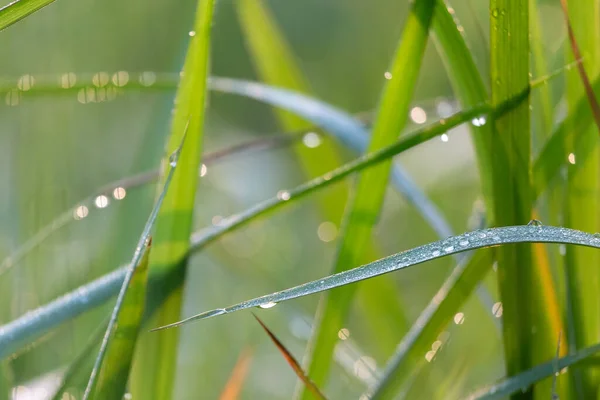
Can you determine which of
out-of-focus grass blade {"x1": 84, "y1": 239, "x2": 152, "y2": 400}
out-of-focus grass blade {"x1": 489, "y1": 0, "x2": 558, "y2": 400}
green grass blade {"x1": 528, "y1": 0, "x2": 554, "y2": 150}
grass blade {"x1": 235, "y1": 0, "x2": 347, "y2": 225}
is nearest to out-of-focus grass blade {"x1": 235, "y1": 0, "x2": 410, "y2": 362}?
grass blade {"x1": 235, "y1": 0, "x2": 347, "y2": 225}

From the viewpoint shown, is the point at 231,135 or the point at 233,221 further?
the point at 231,135

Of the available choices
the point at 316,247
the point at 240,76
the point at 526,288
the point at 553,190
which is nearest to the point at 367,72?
the point at 240,76

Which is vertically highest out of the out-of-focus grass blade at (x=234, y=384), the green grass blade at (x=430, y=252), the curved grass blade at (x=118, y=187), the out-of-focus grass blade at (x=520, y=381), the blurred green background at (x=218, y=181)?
the blurred green background at (x=218, y=181)

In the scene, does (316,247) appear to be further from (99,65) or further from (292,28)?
(292,28)

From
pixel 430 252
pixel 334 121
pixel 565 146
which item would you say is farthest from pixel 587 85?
pixel 334 121

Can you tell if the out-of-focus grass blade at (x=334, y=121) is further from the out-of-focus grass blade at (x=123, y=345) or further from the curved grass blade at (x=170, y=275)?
the out-of-focus grass blade at (x=123, y=345)

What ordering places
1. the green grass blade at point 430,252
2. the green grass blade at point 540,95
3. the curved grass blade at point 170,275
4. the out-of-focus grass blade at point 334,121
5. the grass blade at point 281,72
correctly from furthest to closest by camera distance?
the grass blade at point 281,72 → the out-of-focus grass blade at point 334,121 → the green grass blade at point 540,95 → the curved grass blade at point 170,275 → the green grass blade at point 430,252

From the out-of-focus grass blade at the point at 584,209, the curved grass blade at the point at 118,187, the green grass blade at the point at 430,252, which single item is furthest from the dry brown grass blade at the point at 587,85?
the curved grass blade at the point at 118,187

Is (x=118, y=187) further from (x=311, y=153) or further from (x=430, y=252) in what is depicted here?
(x=430, y=252)
